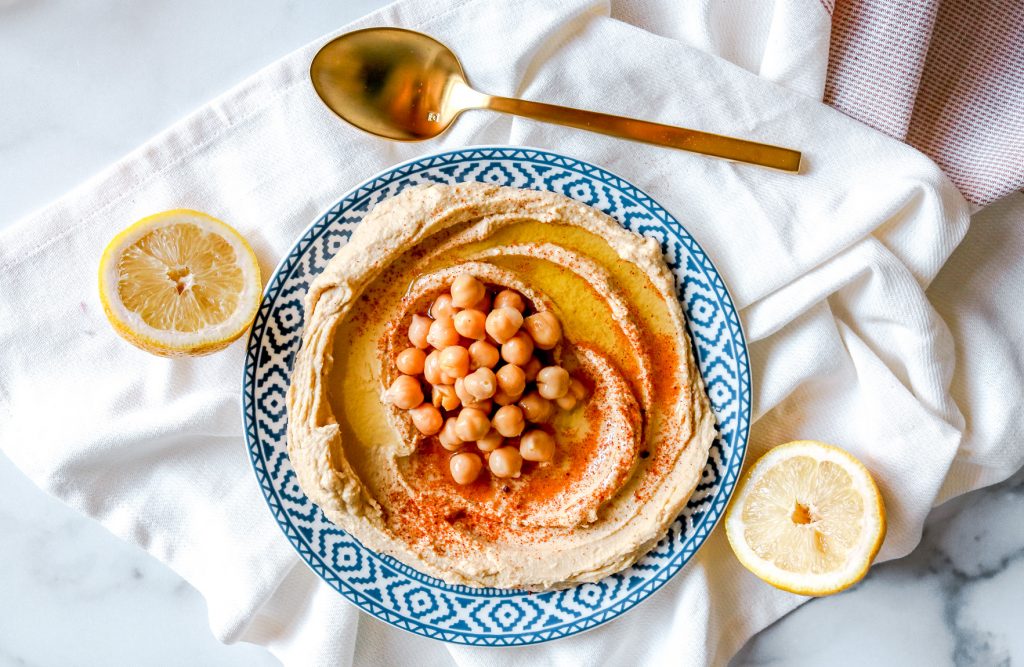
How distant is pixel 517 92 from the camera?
2.74 metres

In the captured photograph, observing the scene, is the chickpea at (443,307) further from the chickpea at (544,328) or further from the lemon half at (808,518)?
the lemon half at (808,518)

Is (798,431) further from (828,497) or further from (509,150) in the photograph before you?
(509,150)

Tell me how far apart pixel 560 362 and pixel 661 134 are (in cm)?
78

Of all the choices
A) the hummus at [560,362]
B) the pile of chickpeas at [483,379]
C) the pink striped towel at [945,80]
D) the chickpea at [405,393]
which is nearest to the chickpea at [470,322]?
the pile of chickpeas at [483,379]

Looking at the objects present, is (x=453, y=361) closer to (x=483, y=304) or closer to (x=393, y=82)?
(x=483, y=304)

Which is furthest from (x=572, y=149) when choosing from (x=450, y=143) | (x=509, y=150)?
(x=450, y=143)

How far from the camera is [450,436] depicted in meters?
2.71

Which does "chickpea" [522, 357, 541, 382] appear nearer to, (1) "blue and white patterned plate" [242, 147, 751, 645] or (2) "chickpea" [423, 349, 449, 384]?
(2) "chickpea" [423, 349, 449, 384]

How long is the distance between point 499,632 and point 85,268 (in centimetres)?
178

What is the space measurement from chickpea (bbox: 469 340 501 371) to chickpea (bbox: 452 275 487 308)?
0.14 metres

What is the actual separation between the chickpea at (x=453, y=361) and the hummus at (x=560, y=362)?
0.58 feet

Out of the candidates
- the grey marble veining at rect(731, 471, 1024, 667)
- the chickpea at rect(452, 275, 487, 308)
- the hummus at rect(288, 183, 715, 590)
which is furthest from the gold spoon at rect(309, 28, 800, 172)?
the grey marble veining at rect(731, 471, 1024, 667)

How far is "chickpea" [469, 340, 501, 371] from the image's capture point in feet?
8.72

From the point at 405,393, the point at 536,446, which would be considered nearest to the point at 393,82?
the point at 405,393
